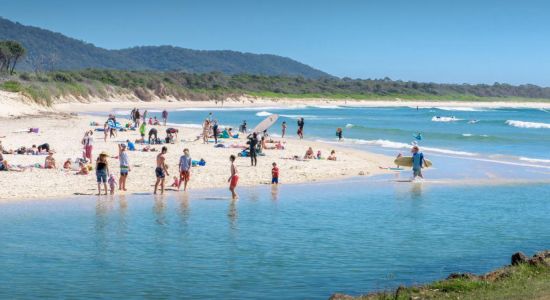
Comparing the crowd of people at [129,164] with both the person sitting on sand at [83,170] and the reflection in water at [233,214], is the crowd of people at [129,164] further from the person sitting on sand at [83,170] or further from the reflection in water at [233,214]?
the reflection in water at [233,214]

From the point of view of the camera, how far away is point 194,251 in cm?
1352

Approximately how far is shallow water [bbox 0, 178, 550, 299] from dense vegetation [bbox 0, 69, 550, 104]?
38169 mm

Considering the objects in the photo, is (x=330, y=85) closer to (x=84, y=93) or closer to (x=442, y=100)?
(x=442, y=100)

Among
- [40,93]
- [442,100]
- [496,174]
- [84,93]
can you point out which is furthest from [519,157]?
[442,100]

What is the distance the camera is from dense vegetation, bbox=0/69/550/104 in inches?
3278

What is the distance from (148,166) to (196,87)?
109878 millimetres

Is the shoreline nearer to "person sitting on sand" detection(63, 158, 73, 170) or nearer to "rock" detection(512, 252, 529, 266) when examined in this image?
"person sitting on sand" detection(63, 158, 73, 170)

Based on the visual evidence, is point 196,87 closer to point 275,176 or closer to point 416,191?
point 275,176

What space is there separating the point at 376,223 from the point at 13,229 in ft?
26.0

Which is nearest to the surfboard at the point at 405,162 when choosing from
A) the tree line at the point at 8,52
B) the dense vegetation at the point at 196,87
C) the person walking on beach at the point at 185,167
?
the person walking on beach at the point at 185,167

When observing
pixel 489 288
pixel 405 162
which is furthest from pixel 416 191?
pixel 489 288

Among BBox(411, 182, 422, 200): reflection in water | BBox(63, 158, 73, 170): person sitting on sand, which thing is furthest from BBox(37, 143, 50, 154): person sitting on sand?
BBox(411, 182, 422, 200): reflection in water

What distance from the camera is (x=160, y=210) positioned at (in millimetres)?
17703

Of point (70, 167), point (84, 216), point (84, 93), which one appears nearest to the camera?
point (84, 216)
